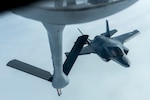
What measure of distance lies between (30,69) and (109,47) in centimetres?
262

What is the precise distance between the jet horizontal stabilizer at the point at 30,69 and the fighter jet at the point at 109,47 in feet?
4.86

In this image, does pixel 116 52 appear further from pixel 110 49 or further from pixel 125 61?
pixel 125 61

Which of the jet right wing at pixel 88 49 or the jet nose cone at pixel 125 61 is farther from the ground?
the jet nose cone at pixel 125 61

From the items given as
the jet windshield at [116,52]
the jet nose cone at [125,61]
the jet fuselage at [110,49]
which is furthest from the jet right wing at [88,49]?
the jet nose cone at [125,61]

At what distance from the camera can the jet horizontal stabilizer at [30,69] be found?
5453 mm

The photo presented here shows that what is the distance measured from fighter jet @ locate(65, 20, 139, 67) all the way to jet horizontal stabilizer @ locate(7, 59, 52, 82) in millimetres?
1482

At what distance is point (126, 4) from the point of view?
163 cm

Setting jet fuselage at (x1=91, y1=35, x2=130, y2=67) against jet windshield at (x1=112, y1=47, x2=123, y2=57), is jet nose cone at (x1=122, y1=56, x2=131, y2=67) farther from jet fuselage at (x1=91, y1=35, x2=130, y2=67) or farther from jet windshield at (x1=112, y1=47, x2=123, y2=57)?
jet windshield at (x1=112, y1=47, x2=123, y2=57)

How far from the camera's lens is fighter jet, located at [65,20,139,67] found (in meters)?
6.73

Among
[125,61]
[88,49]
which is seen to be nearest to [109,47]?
[88,49]

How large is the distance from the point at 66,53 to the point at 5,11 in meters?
4.80

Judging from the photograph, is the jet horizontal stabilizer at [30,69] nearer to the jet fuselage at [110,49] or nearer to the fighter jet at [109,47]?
the fighter jet at [109,47]

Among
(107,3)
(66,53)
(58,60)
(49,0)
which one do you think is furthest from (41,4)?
(66,53)

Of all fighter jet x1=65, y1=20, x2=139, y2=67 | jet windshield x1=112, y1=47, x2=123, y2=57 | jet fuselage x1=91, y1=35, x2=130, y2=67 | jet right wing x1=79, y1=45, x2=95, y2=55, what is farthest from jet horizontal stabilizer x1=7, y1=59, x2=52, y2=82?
jet windshield x1=112, y1=47, x2=123, y2=57
